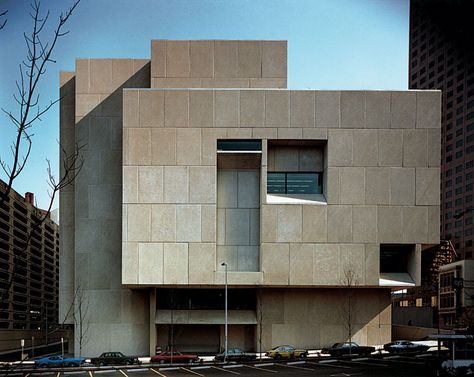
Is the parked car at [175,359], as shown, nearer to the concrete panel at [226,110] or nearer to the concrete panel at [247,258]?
the concrete panel at [247,258]

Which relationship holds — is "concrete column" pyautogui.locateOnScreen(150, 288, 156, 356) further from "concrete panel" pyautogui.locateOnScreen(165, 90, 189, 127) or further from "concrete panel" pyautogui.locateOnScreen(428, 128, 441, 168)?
"concrete panel" pyautogui.locateOnScreen(428, 128, 441, 168)

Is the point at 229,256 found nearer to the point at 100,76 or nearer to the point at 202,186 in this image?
the point at 202,186

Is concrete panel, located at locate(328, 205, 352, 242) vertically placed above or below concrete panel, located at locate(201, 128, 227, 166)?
below

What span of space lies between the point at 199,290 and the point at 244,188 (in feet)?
31.8

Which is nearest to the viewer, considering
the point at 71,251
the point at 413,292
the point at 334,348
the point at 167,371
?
the point at 167,371

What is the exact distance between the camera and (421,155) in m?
40.2

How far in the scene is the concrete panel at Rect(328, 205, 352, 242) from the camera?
131ft

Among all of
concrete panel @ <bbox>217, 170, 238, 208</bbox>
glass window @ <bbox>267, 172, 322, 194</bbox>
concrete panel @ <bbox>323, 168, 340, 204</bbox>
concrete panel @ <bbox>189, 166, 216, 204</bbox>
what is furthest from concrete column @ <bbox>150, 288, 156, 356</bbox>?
concrete panel @ <bbox>323, 168, 340, 204</bbox>

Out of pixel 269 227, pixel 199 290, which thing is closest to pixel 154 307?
pixel 199 290

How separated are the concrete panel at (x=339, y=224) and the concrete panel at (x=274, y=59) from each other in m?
12.6

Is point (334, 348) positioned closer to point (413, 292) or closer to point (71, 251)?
point (71, 251)

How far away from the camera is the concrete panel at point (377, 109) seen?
1593 inches

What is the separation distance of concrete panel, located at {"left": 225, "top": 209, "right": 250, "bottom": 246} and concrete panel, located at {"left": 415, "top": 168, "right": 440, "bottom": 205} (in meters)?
13.8

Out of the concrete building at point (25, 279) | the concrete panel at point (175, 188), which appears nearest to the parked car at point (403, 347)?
the concrete panel at point (175, 188)
